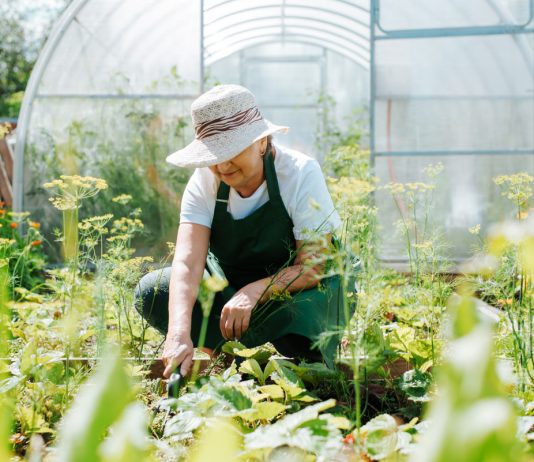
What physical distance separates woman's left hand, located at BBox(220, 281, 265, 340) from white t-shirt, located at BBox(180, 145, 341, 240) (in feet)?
0.83

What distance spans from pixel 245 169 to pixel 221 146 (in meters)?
0.15

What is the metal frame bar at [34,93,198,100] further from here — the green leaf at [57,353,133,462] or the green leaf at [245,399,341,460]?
the green leaf at [57,353,133,462]

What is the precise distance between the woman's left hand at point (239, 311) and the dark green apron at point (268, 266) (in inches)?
3.0

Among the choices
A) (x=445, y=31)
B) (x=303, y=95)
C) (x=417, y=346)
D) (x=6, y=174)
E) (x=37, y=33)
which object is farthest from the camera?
(x=37, y=33)

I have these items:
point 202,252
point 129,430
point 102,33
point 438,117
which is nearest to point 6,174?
point 102,33

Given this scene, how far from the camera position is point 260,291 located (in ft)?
7.02

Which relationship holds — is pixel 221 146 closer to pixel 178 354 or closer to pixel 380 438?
pixel 178 354

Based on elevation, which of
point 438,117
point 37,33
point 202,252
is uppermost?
point 37,33

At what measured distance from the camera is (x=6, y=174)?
6.65 meters

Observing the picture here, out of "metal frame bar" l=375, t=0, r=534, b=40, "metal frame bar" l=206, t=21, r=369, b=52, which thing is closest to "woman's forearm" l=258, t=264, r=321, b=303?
"metal frame bar" l=375, t=0, r=534, b=40

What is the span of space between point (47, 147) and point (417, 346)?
455 cm

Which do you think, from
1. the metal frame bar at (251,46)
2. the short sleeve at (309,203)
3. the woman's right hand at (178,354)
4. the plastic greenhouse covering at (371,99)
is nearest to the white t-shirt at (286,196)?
the short sleeve at (309,203)

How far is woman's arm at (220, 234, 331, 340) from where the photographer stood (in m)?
2.07

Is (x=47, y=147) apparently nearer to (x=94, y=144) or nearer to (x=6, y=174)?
(x=94, y=144)
